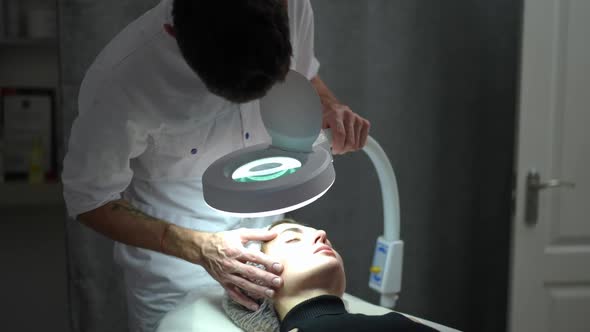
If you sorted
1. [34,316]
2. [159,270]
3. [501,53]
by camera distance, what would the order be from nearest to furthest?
[159,270] < [501,53] < [34,316]

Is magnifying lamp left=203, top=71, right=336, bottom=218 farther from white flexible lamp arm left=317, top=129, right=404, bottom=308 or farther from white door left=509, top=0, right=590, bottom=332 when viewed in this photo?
white door left=509, top=0, right=590, bottom=332

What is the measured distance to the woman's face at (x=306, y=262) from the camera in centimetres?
138

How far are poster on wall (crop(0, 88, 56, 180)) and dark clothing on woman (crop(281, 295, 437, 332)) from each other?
5.20ft

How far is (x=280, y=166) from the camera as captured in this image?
104 cm

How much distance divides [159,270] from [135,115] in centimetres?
44

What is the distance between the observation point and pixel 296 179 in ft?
3.12

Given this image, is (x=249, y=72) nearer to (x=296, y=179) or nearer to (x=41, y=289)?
(x=296, y=179)

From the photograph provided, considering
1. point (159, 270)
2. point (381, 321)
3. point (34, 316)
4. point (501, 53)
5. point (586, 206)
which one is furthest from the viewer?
point (34, 316)

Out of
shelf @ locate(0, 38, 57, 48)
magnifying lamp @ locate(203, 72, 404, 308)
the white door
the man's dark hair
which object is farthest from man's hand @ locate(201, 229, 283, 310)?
shelf @ locate(0, 38, 57, 48)

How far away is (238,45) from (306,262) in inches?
24.3

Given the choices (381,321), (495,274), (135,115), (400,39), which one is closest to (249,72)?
(135,115)

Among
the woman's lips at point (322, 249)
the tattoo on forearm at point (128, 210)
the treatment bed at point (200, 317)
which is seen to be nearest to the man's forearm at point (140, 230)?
the tattoo on forearm at point (128, 210)

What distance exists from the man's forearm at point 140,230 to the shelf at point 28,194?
1.26m

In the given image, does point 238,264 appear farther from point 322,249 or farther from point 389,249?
point 389,249
